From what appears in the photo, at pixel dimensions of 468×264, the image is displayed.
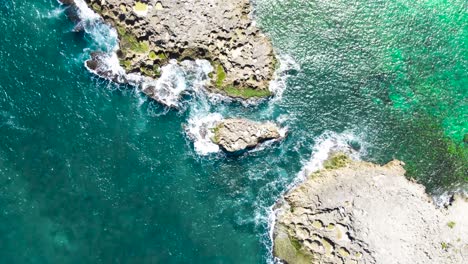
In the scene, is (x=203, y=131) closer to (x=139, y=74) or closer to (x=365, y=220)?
(x=139, y=74)

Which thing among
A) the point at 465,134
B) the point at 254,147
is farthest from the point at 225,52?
the point at 465,134

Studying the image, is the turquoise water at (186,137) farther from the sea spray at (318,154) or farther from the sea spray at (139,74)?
the sea spray at (139,74)

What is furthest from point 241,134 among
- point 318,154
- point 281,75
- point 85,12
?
point 85,12

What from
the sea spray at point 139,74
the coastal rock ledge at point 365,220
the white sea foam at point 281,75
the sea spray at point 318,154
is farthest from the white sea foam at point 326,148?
the sea spray at point 139,74

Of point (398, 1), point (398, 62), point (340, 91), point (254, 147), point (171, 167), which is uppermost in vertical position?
point (398, 1)

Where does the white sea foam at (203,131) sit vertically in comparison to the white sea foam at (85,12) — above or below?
below

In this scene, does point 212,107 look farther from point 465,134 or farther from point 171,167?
point 465,134
